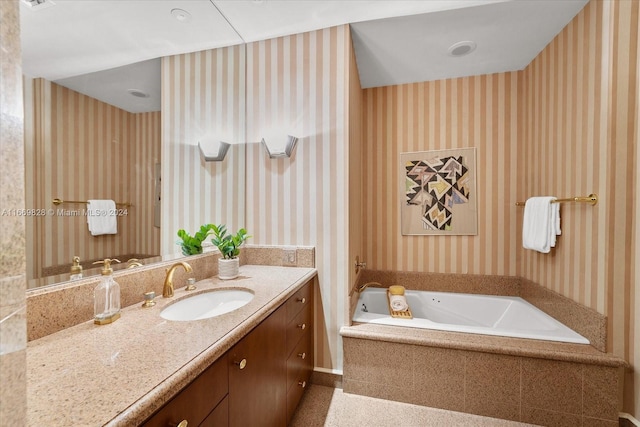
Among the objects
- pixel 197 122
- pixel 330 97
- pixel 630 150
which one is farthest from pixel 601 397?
pixel 197 122

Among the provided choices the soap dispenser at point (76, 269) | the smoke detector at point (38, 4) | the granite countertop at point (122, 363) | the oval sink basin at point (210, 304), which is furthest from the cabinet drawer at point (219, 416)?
the smoke detector at point (38, 4)

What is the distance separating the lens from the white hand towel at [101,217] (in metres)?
0.96

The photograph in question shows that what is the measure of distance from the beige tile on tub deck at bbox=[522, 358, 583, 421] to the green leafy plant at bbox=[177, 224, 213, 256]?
2061 mm

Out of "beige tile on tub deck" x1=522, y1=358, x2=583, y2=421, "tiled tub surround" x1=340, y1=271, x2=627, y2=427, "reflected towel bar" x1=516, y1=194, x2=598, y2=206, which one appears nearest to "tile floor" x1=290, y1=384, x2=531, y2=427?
"tiled tub surround" x1=340, y1=271, x2=627, y2=427

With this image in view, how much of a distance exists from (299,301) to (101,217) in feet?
3.50

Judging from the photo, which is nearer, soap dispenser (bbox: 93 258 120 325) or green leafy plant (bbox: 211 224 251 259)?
soap dispenser (bbox: 93 258 120 325)

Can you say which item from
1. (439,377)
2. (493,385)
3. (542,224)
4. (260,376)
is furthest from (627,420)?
(260,376)

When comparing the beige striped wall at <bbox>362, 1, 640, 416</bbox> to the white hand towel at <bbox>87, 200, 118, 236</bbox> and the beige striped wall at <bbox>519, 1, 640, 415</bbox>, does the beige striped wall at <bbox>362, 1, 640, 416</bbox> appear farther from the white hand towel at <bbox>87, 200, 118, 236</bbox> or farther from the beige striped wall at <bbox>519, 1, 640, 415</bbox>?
the white hand towel at <bbox>87, 200, 118, 236</bbox>

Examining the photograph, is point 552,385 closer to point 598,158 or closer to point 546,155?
point 598,158

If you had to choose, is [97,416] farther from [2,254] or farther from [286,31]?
[286,31]

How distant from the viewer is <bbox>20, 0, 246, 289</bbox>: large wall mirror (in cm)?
82

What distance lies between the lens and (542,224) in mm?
1883

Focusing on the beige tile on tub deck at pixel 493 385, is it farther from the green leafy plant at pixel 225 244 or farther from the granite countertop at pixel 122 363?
the green leafy plant at pixel 225 244

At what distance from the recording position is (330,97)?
182 centimetres
